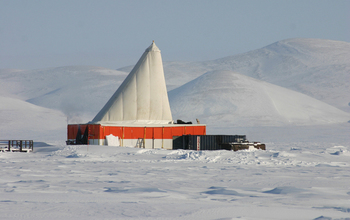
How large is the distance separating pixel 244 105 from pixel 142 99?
48.8 m

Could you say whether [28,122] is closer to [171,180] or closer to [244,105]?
[244,105]

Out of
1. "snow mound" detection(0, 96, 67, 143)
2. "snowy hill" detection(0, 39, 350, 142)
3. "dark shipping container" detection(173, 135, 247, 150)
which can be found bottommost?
"dark shipping container" detection(173, 135, 247, 150)

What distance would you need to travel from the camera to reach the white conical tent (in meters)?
30.6

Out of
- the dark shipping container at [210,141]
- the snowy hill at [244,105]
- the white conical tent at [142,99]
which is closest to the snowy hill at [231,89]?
the snowy hill at [244,105]

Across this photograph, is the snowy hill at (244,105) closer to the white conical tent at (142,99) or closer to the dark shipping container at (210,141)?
the white conical tent at (142,99)

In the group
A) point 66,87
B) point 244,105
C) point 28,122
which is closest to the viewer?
point 28,122

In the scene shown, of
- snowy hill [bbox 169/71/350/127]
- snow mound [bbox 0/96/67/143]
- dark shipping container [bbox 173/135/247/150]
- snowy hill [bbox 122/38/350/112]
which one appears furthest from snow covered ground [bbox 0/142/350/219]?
snowy hill [bbox 122/38/350/112]

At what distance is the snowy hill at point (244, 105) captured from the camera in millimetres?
70250

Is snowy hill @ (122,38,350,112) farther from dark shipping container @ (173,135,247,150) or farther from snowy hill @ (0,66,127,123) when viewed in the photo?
dark shipping container @ (173,135,247,150)

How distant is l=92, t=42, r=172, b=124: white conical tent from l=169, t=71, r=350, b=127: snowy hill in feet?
117

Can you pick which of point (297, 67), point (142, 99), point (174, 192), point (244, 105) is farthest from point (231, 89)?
point (297, 67)

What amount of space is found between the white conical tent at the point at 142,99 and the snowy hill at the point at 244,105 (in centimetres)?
3551

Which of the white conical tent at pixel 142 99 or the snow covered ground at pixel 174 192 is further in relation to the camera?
the white conical tent at pixel 142 99

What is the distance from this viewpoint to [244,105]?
77625 millimetres
